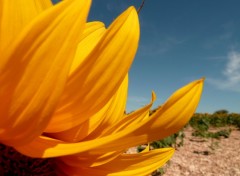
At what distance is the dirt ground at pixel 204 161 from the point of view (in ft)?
22.5

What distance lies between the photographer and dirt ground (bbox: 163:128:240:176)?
270 inches

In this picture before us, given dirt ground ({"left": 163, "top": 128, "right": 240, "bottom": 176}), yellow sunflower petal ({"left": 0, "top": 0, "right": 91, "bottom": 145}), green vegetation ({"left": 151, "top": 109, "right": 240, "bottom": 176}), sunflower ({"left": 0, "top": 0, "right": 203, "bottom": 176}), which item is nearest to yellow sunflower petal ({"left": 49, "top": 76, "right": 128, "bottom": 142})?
sunflower ({"left": 0, "top": 0, "right": 203, "bottom": 176})

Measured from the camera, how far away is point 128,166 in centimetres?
65

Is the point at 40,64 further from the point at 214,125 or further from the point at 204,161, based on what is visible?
the point at 214,125

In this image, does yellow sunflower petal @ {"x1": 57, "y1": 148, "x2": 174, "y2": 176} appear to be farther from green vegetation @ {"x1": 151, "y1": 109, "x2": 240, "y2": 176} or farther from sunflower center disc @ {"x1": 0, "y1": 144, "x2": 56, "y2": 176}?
green vegetation @ {"x1": 151, "y1": 109, "x2": 240, "y2": 176}

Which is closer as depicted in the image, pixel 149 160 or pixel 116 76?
pixel 116 76

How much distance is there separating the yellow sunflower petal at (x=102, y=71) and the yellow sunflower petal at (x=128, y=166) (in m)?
0.15

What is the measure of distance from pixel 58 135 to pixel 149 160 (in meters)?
0.20

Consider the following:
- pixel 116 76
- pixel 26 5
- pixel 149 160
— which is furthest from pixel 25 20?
pixel 149 160

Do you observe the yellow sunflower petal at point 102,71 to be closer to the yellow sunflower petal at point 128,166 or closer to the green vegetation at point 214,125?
the yellow sunflower petal at point 128,166

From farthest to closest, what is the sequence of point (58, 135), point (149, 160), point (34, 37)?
point (149, 160)
point (58, 135)
point (34, 37)

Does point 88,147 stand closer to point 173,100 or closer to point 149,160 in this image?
point 173,100

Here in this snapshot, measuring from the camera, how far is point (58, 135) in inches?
22.0

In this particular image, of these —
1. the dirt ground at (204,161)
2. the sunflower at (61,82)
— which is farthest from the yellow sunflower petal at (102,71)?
the dirt ground at (204,161)
